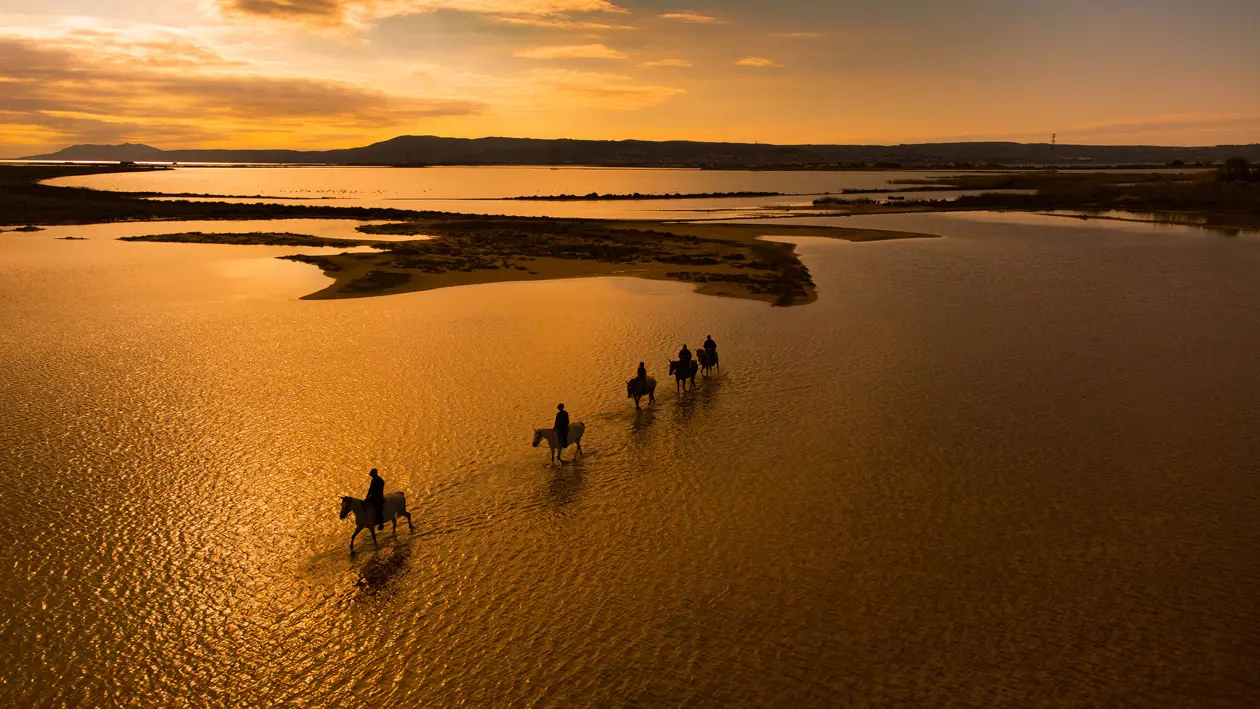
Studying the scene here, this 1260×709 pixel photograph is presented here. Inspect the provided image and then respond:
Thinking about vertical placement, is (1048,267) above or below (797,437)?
above

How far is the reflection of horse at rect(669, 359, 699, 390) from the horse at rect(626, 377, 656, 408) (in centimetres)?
153

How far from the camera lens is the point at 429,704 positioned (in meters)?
→ 12.6

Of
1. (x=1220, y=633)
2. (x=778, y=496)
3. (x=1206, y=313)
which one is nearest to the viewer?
(x=1220, y=633)

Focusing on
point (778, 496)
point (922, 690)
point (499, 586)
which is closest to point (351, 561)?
point (499, 586)

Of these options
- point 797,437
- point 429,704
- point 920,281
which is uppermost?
point 920,281

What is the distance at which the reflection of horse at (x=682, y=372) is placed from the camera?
28.3 metres

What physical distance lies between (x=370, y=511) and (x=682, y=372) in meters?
13.9

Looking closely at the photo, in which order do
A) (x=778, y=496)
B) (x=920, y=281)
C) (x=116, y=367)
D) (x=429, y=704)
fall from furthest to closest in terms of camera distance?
1. (x=920, y=281)
2. (x=116, y=367)
3. (x=778, y=496)
4. (x=429, y=704)

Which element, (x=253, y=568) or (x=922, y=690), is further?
(x=253, y=568)

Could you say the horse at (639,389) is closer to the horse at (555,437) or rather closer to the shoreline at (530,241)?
the horse at (555,437)

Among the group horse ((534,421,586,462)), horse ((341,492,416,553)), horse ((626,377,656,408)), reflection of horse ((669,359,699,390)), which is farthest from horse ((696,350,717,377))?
horse ((341,492,416,553))

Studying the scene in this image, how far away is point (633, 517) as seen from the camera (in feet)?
62.0

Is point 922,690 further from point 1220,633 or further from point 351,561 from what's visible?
point 351,561

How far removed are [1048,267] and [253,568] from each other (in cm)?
5948
